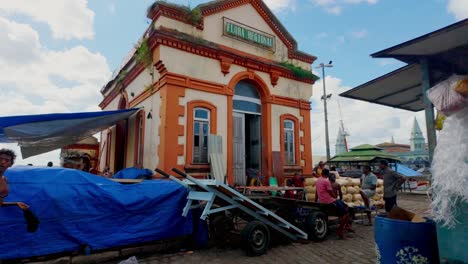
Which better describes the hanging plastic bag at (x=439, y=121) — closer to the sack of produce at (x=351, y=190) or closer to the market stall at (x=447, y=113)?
the market stall at (x=447, y=113)

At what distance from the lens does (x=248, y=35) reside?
11.4 m

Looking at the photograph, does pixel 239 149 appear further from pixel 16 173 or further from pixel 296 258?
pixel 16 173

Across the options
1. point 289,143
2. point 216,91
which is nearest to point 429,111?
point 216,91

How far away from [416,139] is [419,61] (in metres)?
72.2

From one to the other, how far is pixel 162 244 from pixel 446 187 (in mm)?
5259

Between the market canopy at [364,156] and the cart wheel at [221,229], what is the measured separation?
15968 mm

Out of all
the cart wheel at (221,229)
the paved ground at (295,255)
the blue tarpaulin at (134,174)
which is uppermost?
the blue tarpaulin at (134,174)

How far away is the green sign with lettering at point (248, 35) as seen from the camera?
10906 mm

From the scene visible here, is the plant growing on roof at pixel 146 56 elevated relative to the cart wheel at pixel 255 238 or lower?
elevated

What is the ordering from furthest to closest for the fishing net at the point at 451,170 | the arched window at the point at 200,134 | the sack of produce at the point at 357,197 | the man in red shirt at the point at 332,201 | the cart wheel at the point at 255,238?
the sack of produce at the point at 357,197 → the arched window at the point at 200,134 → the man in red shirt at the point at 332,201 → the cart wheel at the point at 255,238 → the fishing net at the point at 451,170

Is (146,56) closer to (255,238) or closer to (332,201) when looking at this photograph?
(255,238)

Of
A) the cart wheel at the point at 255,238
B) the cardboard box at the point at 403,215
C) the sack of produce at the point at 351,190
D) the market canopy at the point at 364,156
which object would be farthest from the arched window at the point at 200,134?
the market canopy at the point at 364,156

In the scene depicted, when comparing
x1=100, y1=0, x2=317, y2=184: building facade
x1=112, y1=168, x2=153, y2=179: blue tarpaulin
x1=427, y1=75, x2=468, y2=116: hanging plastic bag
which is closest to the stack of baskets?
x1=100, y1=0, x2=317, y2=184: building facade

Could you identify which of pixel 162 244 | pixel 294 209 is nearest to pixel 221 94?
pixel 294 209
